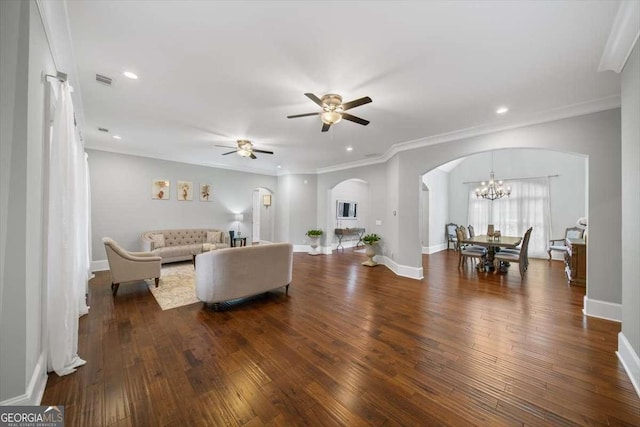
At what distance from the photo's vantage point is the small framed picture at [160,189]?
6.19m

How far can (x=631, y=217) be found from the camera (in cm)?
203

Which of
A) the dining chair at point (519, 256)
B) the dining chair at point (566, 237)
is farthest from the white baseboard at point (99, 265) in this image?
the dining chair at point (566, 237)

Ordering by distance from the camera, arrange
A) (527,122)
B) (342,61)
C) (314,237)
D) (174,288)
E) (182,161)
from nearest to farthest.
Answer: (342,61) < (527,122) < (174,288) < (182,161) < (314,237)

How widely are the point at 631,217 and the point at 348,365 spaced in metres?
2.83

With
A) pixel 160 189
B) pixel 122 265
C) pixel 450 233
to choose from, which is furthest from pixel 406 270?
pixel 160 189

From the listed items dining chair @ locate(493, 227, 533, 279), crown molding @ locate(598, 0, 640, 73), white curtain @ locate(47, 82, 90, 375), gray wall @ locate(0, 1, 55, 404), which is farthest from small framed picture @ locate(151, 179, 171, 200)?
dining chair @ locate(493, 227, 533, 279)

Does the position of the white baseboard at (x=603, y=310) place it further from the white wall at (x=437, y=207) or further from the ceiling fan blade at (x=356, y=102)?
the white wall at (x=437, y=207)

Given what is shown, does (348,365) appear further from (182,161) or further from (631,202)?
(182,161)

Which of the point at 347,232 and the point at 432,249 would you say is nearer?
the point at 432,249

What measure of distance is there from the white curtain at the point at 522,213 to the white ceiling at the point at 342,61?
17.2 ft

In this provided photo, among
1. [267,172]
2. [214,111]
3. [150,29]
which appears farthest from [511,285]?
[267,172]

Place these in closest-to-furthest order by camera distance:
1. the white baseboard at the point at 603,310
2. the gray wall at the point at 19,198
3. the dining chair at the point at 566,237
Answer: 1. the gray wall at the point at 19,198
2. the white baseboard at the point at 603,310
3. the dining chair at the point at 566,237

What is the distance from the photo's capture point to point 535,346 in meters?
2.46

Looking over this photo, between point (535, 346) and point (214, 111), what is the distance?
→ 5.04m
